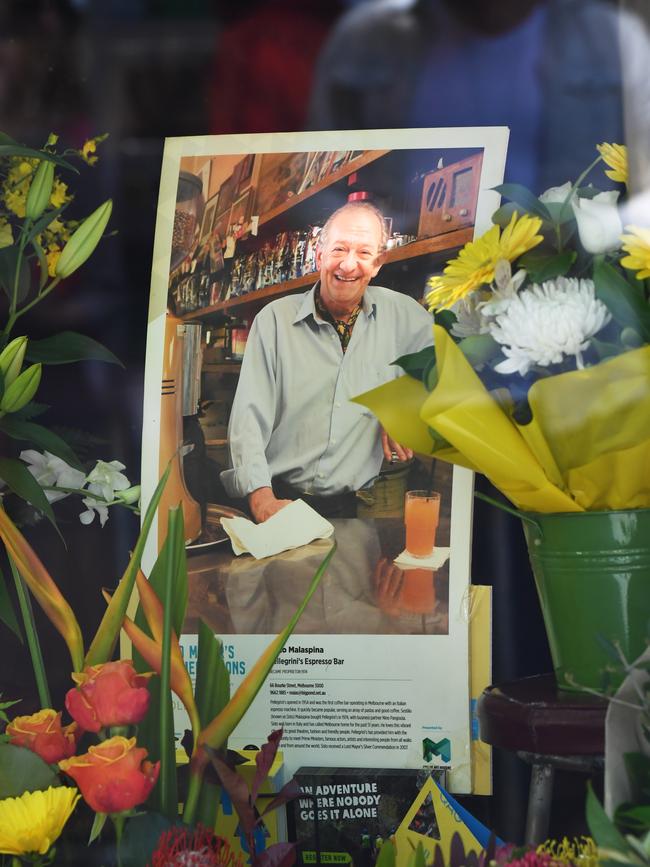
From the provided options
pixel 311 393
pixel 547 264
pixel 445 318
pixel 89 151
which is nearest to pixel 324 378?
pixel 311 393

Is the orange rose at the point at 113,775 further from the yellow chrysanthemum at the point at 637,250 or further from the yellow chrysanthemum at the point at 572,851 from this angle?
the yellow chrysanthemum at the point at 637,250

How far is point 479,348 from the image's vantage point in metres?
0.90

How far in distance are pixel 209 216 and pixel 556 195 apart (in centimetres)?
33

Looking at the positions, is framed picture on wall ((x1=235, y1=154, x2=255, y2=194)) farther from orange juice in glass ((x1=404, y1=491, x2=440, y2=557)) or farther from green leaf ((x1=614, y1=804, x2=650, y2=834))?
green leaf ((x1=614, y1=804, x2=650, y2=834))

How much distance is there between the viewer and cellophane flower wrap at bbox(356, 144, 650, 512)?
0.86 metres

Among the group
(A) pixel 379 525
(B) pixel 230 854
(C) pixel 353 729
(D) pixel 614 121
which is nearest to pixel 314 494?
(A) pixel 379 525

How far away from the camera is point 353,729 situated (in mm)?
969

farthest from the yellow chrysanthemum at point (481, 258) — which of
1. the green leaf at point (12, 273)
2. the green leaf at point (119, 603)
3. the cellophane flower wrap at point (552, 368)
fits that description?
the green leaf at point (12, 273)

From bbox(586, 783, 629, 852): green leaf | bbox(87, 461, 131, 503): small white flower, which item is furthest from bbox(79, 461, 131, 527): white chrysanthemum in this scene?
bbox(586, 783, 629, 852): green leaf

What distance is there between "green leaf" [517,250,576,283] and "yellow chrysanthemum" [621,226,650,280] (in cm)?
4

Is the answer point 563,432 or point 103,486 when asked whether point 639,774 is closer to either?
point 563,432

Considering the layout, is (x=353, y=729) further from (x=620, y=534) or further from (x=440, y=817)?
(x=620, y=534)

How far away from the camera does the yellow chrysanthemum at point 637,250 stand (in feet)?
2.89

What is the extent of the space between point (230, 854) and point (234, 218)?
1.94 ft
